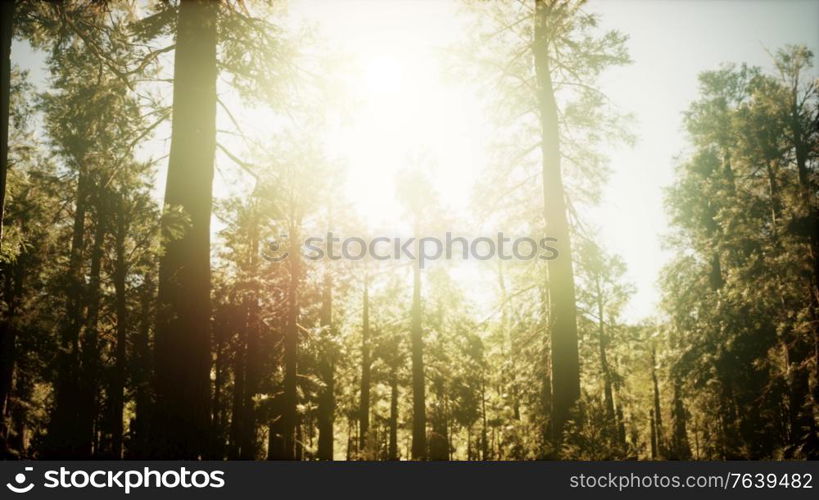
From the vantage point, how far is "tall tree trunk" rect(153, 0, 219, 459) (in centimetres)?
455

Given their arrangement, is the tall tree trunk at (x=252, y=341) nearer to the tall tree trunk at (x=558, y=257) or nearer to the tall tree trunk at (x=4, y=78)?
the tall tree trunk at (x=558, y=257)

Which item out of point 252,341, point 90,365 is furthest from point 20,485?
point 252,341

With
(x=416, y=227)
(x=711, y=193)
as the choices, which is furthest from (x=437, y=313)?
(x=711, y=193)

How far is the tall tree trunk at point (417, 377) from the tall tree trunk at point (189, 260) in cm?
1210

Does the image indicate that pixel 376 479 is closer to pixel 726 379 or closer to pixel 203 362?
pixel 203 362

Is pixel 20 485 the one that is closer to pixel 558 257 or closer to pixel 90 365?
pixel 90 365

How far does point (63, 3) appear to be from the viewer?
16.6 feet

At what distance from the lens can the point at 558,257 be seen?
27.7 feet

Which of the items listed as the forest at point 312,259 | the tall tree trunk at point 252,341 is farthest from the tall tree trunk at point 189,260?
the tall tree trunk at point 252,341

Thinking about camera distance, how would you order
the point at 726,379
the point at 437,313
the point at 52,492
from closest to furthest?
the point at 52,492
the point at 726,379
the point at 437,313

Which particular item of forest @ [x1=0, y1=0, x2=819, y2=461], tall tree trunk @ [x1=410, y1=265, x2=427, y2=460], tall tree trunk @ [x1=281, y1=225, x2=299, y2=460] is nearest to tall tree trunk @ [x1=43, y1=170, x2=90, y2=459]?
forest @ [x1=0, y1=0, x2=819, y2=461]

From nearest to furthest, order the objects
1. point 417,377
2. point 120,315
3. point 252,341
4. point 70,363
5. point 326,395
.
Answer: point 70,363, point 120,315, point 326,395, point 417,377, point 252,341

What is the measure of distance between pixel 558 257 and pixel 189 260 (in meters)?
6.60

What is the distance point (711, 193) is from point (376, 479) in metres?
20.4
